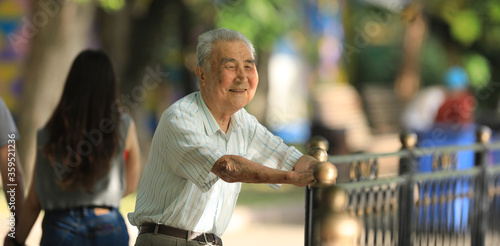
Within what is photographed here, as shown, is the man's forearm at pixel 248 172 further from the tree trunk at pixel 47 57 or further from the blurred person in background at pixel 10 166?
the tree trunk at pixel 47 57

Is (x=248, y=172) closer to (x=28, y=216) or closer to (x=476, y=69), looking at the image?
(x=28, y=216)

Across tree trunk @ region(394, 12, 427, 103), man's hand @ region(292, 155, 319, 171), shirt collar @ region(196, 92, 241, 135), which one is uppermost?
tree trunk @ region(394, 12, 427, 103)

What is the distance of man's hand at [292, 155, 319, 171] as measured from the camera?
8.80ft

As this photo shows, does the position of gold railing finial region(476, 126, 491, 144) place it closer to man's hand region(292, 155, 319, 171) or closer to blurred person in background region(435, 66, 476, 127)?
man's hand region(292, 155, 319, 171)

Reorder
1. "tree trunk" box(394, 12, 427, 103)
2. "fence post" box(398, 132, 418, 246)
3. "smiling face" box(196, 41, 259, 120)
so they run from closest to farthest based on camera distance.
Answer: "smiling face" box(196, 41, 259, 120), "fence post" box(398, 132, 418, 246), "tree trunk" box(394, 12, 427, 103)

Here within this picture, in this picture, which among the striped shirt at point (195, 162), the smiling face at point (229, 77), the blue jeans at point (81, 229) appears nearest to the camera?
the striped shirt at point (195, 162)

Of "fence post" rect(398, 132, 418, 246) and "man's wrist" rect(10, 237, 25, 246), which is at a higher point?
"fence post" rect(398, 132, 418, 246)

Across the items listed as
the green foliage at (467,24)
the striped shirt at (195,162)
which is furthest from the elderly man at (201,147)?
the green foliage at (467,24)

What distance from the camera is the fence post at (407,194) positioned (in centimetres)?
406

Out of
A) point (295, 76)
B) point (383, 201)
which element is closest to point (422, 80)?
point (295, 76)

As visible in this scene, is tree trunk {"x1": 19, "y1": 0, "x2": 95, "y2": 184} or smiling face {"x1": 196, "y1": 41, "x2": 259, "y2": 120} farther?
tree trunk {"x1": 19, "y1": 0, "x2": 95, "y2": 184}

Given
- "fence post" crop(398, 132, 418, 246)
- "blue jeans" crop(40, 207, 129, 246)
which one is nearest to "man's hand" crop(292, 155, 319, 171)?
"blue jeans" crop(40, 207, 129, 246)

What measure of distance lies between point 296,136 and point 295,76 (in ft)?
6.15

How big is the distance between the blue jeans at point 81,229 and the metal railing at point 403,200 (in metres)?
0.89
